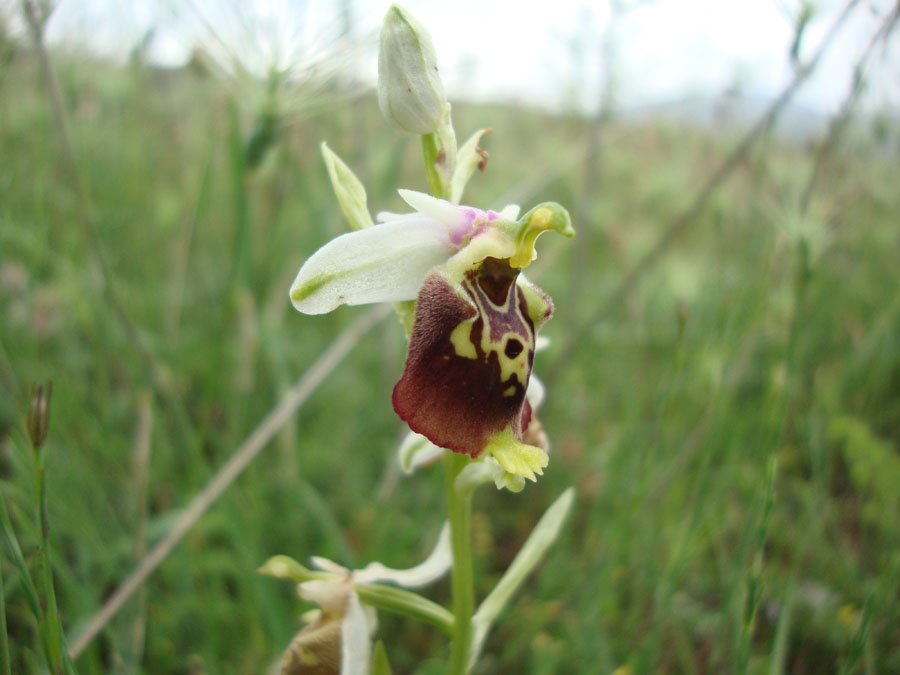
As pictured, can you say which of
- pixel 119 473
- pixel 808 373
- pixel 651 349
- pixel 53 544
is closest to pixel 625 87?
pixel 651 349

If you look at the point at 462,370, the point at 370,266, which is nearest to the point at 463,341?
the point at 462,370

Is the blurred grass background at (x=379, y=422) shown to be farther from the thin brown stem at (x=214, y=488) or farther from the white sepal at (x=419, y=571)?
the white sepal at (x=419, y=571)

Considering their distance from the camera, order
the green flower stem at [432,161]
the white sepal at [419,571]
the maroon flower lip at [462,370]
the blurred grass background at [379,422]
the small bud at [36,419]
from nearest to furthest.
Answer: the small bud at [36,419]
the maroon flower lip at [462,370]
the green flower stem at [432,161]
the white sepal at [419,571]
the blurred grass background at [379,422]

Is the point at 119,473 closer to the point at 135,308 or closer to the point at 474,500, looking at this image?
the point at 135,308

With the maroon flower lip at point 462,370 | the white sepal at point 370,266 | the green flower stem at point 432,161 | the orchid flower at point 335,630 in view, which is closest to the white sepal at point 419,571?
the orchid flower at point 335,630

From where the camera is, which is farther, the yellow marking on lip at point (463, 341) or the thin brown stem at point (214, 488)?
the thin brown stem at point (214, 488)

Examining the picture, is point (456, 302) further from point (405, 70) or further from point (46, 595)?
point (46, 595)

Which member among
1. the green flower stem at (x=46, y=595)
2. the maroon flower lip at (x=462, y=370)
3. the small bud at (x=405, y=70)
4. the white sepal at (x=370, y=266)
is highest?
the small bud at (x=405, y=70)

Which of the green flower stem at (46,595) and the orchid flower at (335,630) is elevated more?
the green flower stem at (46,595)
